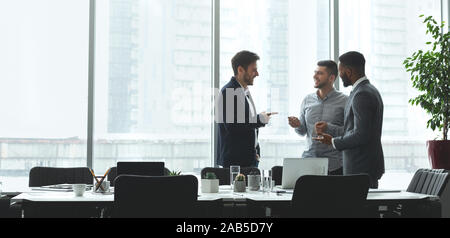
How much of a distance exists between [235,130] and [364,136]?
3.50 ft

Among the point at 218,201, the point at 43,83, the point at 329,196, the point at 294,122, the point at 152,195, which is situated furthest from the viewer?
the point at 43,83

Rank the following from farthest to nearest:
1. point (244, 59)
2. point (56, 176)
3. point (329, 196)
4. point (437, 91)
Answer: point (437, 91), point (244, 59), point (56, 176), point (329, 196)

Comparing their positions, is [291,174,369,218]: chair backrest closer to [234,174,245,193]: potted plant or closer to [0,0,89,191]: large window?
[234,174,245,193]: potted plant

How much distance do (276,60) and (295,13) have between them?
623 mm

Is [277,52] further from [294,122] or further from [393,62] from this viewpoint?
[294,122]

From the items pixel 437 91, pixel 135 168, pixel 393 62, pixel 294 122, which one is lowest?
pixel 135 168

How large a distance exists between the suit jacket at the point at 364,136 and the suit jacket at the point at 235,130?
2.58 ft

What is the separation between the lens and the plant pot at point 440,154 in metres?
5.46

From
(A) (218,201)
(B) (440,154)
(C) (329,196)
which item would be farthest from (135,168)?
(B) (440,154)

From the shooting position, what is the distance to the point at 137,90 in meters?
5.56

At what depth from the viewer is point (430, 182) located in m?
3.39
